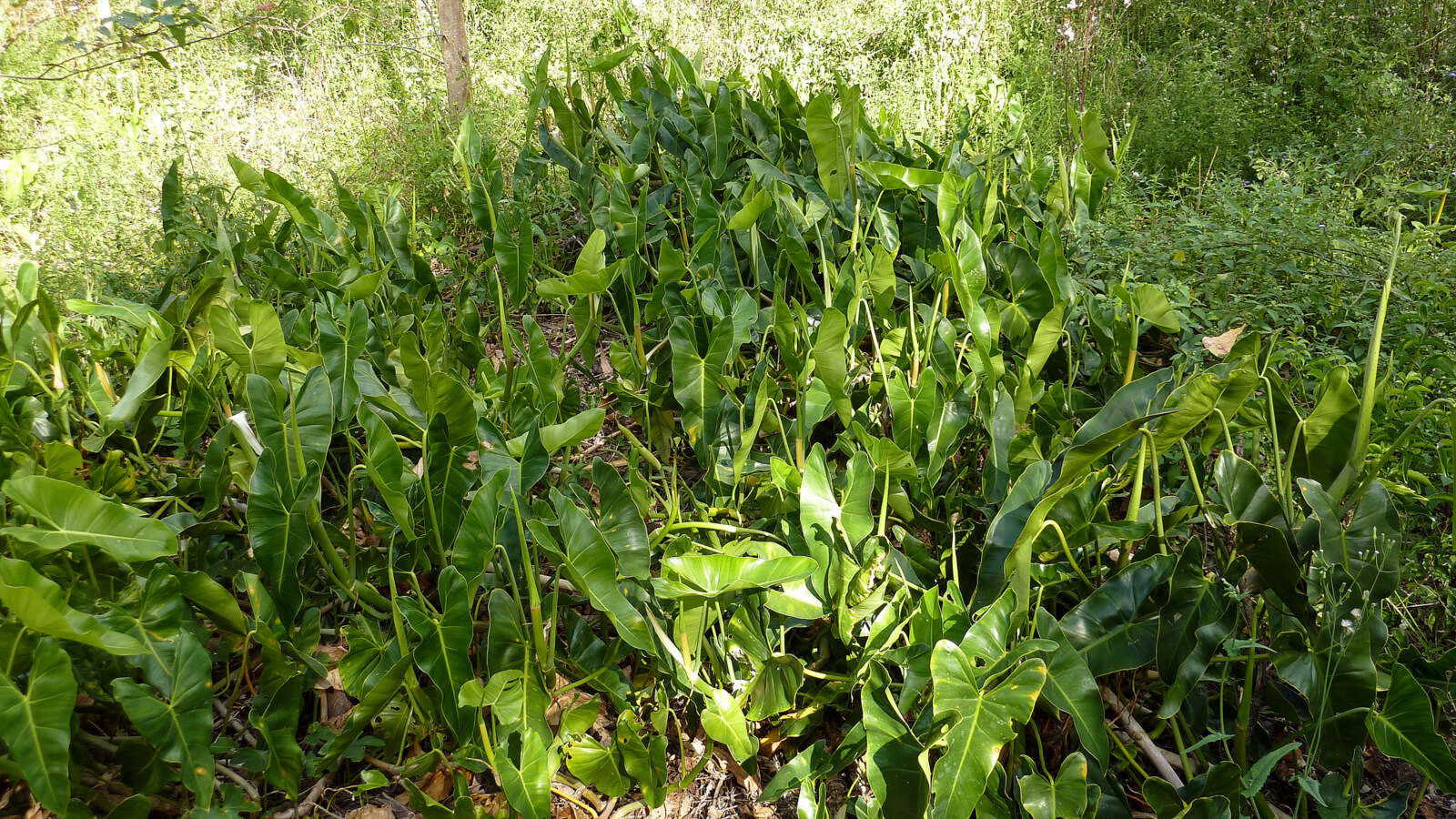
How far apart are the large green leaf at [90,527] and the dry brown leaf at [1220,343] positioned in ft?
6.25

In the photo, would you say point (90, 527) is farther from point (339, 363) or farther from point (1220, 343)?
point (1220, 343)

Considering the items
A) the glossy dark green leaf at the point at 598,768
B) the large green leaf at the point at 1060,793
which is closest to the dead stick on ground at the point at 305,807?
the glossy dark green leaf at the point at 598,768

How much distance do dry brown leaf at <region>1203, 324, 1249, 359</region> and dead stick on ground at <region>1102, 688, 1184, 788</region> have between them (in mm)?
830

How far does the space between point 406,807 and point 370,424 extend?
0.60m

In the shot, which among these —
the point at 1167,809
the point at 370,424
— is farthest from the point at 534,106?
the point at 1167,809

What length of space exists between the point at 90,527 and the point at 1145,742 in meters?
1.51

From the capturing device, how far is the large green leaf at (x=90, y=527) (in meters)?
1.17

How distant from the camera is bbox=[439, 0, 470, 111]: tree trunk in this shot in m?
3.63

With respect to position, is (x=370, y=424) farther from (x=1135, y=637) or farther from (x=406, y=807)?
(x=1135, y=637)

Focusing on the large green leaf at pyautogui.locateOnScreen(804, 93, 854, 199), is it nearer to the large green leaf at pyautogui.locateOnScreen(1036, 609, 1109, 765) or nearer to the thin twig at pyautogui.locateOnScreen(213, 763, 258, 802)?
the large green leaf at pyautogui.locateOnScreen(1036, 609, 1109, 765)

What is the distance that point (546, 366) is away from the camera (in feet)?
5.84

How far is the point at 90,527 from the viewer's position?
47.5 inches

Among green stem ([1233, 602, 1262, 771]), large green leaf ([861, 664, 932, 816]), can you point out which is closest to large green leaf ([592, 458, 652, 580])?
large green leaf ([861, 664, 932, 816])

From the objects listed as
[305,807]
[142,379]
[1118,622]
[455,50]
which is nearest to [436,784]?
[305,807]
